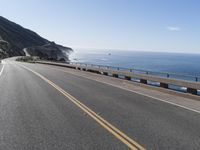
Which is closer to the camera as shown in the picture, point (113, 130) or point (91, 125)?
point (113, 130)

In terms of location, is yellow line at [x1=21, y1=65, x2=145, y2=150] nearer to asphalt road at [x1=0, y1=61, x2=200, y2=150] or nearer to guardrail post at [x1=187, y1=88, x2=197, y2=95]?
asphalt road at [x1=0, y1=61, x2=200, y2=150]

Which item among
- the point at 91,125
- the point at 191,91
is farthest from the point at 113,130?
the point at 191,91

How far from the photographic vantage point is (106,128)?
9008 millimetres

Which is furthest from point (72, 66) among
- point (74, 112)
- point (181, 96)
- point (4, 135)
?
point (4, 135)

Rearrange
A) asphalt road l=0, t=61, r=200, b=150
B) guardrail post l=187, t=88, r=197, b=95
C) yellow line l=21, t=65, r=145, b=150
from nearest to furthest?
yellow line l=21, t=65, r=145, b=150
asphalt road l=0, t=61, r=200, b=150
guardrail post l=187, t=88, r=197, b=95

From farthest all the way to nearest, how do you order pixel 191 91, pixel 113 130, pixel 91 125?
pixel 191 91, pixel 91 125, pixel 113 130

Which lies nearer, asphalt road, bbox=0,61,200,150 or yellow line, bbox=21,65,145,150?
yellow line, bbox=21,65,145,150

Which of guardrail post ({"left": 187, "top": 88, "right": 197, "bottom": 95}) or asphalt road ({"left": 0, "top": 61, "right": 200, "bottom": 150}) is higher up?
asphalt road ({"left": 0, "top": 61, "right": 200, "bottom": 150})

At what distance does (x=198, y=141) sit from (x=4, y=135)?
4314 mm

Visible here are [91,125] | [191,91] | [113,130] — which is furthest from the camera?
[191,91]

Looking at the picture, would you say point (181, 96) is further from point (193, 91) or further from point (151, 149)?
point (151, 149)

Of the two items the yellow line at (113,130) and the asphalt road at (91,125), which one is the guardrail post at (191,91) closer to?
the asphalt road at (91,125)

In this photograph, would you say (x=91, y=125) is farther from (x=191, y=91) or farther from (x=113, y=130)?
(x=191, y=91)

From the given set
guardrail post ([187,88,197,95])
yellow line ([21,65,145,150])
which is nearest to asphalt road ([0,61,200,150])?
yellow line ([21,65,145,150])
